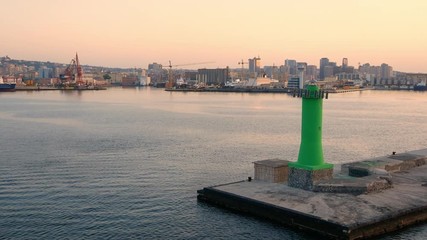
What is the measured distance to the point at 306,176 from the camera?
20078 mm

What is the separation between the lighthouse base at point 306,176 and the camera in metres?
20.0

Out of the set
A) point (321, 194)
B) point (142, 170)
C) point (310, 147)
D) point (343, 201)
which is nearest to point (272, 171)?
point (310, 147)

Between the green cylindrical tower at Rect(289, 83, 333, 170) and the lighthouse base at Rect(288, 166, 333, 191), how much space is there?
0.17m

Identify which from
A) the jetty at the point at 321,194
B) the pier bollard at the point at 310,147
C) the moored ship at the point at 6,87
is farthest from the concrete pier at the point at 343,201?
the moored ship at the point at 6,87

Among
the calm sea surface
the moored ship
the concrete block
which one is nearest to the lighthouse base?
the concrete block

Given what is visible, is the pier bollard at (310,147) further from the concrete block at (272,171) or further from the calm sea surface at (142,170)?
the calm sea surface at (142,170)

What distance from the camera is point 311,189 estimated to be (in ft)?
65.1

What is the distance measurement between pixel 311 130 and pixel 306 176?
200 cm

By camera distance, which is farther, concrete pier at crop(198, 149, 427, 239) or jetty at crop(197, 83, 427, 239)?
jetty at crop(197, 83, 427, 239)

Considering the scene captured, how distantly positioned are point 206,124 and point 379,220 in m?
40.9

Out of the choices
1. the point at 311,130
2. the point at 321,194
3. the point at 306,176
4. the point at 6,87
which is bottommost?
the point at 6,87

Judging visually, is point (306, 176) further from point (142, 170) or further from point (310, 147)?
point (142, 170)

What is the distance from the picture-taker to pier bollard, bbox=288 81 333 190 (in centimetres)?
1998

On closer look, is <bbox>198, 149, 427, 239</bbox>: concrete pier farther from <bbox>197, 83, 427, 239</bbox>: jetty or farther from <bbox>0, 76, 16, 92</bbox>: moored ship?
<bbox>0, 76, 16, 92</bbox>: moored ship
